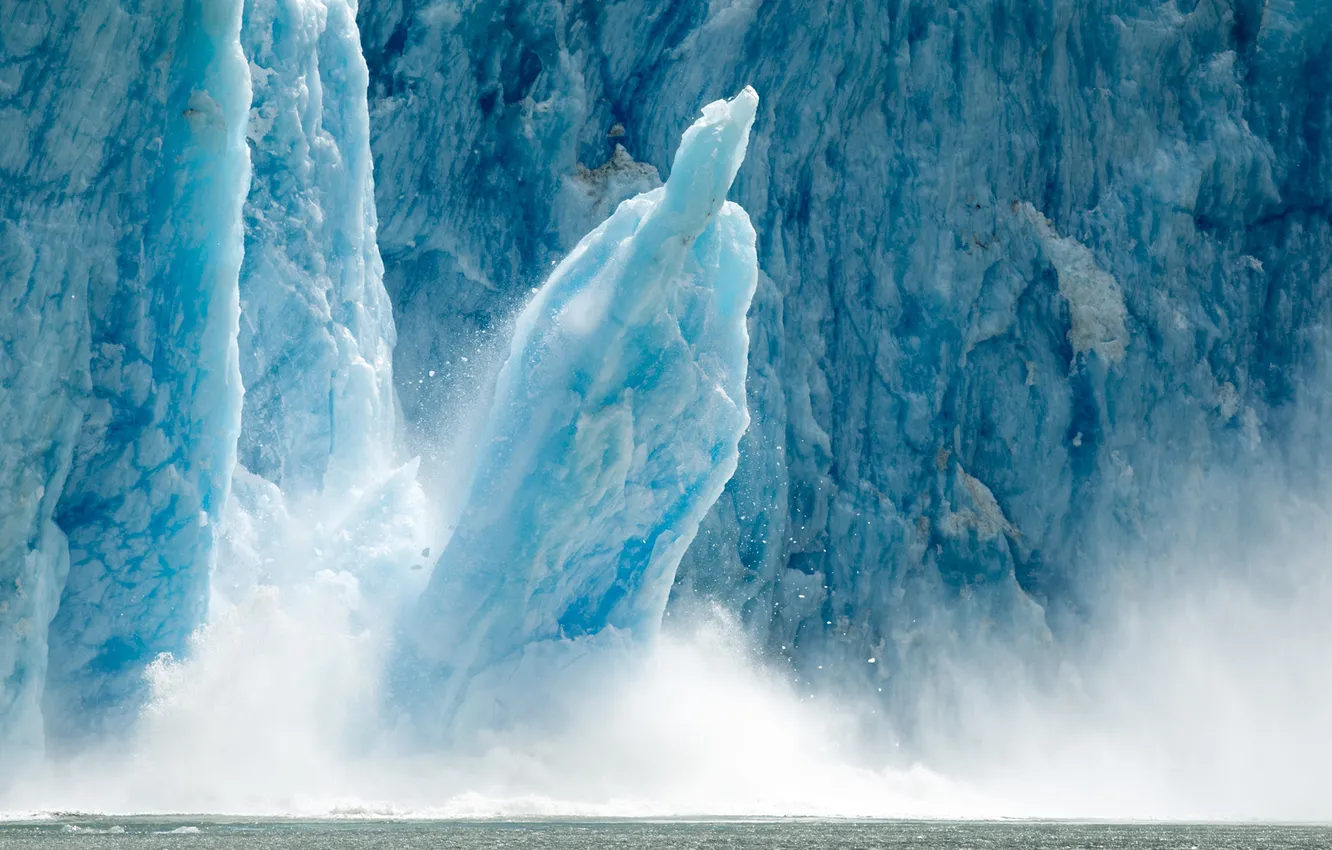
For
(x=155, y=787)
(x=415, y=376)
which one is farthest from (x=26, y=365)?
(x=415, y=376)

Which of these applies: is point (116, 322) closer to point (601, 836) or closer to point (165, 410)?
point (165, 410)

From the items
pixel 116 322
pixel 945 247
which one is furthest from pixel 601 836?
pixel 945 247

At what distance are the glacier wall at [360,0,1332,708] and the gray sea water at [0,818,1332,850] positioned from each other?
34.2 ft

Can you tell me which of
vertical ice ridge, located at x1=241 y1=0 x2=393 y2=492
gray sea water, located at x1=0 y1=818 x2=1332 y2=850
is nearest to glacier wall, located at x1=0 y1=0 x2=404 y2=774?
vertical ice ridge, located at x1=241 y1=0 x2=393 y2=492

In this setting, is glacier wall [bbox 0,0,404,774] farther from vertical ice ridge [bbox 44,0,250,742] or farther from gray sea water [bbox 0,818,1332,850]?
gray sea water [bbox 0,818,1332,850]

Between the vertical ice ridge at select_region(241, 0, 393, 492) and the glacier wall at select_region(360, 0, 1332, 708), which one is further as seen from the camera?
the glacier wall at select_region(360, 0, 1332, 708)

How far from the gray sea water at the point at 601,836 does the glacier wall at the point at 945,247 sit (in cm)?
1041

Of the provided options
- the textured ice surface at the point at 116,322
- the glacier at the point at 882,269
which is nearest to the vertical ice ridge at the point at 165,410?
the textured ice surface at the point at 116,322

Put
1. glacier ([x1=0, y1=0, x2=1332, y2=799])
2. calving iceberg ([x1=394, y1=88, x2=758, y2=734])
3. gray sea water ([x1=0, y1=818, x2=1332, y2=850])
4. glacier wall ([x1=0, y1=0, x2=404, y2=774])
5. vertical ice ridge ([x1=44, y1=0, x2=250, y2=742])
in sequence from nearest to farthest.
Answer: gray sea water ([x1=0, y1=818, x2=1332, y2=850])
glacier wall ([x1=0, y1=0, x2=404, y2=774])
vertical ice ridge ([x1=44, y1=0, x2=250, y2=742])
calving iceberg ([x1=394, y1=88, x2=758, y2=734])
glacier ([x1=0, y1=0, x2=1332, y2=799])

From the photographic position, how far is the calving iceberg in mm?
24094

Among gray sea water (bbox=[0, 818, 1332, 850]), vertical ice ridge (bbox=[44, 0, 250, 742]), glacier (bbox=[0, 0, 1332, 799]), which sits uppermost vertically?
glacier (bbox=[0, 0, 1332, 799])

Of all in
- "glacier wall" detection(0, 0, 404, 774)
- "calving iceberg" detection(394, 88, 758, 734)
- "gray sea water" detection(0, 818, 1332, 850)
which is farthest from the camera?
"calving iceberg" detection(394, 88, 758, 734)

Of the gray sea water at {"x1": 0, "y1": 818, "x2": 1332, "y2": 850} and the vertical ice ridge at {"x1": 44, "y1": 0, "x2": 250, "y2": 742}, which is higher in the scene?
the vertical ice ridge at {"x1": 44, "y1": 0, "x2": 250, "y2": 742}

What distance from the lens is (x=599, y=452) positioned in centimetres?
2409
